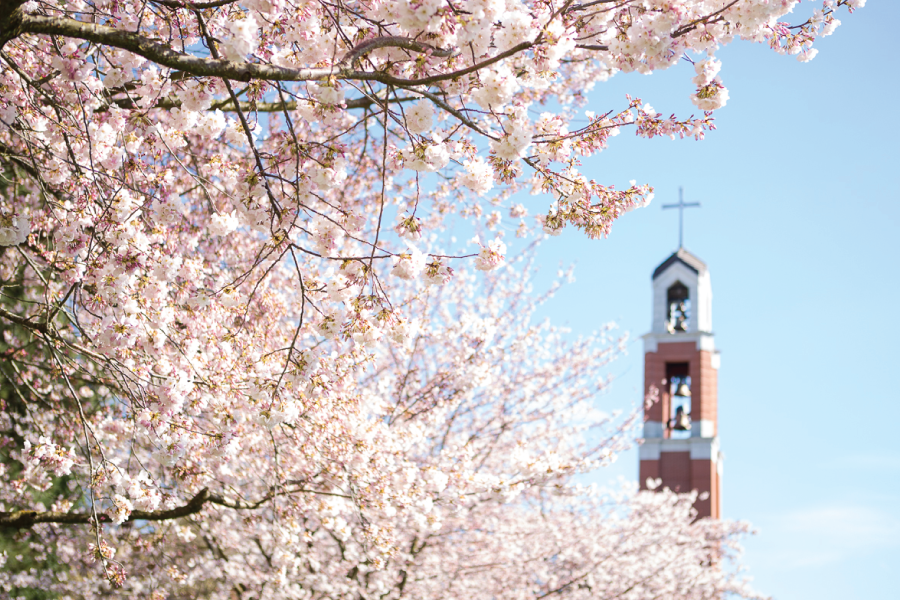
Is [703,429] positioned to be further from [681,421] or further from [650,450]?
[650,450]

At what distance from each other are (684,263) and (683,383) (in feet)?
11.8

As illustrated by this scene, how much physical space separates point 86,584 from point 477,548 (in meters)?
4.14

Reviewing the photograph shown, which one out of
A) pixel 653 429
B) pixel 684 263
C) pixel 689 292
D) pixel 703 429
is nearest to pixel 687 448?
pixel 703 429

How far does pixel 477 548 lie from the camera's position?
944cm

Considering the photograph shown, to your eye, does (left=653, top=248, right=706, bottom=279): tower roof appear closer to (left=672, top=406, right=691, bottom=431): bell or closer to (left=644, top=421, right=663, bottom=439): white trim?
(left=672, top=406, right=691, bottom=431): bell

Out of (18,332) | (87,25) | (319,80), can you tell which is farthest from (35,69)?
(18,332)

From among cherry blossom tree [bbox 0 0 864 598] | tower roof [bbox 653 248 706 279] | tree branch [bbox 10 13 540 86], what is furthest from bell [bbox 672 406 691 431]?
tree branch [bbox 10 13 540 86]

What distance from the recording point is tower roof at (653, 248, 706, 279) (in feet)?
79.5

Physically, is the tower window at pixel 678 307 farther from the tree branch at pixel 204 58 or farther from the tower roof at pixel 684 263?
the tree branch at pixel 204 58

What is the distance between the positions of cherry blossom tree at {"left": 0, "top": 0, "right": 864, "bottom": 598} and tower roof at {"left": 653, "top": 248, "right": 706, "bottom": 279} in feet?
56.9

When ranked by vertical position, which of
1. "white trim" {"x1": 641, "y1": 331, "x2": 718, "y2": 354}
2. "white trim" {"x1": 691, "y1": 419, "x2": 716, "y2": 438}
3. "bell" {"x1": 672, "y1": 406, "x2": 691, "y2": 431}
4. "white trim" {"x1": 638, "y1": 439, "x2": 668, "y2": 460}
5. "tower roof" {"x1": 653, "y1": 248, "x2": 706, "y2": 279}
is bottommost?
"white trim" {"x1": 638, "y1": 439, "x2": 668, "y2": 460}

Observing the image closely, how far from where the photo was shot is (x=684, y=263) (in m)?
24.4

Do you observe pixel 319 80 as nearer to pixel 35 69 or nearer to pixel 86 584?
pixel 35 69

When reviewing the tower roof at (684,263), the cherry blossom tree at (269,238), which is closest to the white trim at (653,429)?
the tower roof at (684,263)
